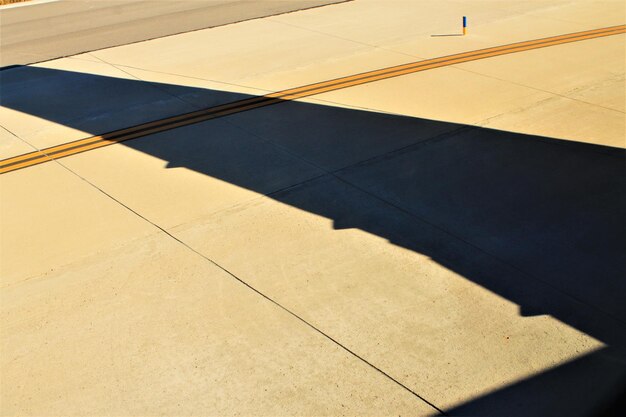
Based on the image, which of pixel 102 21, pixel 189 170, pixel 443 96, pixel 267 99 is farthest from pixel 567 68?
pixel 102 21

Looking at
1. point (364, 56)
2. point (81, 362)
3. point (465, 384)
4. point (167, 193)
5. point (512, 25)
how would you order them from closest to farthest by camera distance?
point (465, 384) < point (81, 362) < point (167, 193) < point (364, 56) < point (512, 25)

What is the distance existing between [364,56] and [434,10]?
5053 millimetres

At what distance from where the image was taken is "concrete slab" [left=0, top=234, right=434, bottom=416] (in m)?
6.48

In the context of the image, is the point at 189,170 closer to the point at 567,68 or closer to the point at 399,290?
the point at 399,290

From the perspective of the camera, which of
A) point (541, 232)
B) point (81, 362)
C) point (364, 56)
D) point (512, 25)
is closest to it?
point (81, 362)

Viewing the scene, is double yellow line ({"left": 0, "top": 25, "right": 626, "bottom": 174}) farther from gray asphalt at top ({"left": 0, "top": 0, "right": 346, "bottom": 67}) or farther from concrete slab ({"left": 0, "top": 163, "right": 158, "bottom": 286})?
gray asphalt at top ({"left": 0, "top": 0, "right": 346, "bottom": 67})

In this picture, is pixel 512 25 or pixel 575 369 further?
pixel 512 25

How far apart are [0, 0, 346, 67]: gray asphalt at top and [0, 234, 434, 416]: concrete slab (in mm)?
10314

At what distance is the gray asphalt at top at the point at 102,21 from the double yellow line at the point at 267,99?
583 centimetres

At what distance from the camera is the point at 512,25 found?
18.2m

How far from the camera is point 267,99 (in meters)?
13.5

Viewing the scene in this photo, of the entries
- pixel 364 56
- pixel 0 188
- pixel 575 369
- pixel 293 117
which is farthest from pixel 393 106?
pixel 575 369

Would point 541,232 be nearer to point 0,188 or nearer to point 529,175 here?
point 529,175

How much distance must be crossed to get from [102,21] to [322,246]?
14.3 metres
